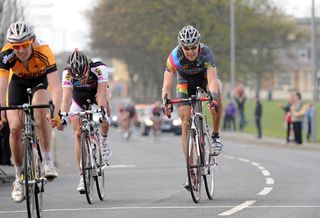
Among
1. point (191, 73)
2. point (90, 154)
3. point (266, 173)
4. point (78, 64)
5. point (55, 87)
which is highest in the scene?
point (78, 64)

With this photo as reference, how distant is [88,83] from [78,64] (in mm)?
580

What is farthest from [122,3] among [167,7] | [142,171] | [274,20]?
[142,171]

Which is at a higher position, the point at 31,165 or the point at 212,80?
the point at 212,80

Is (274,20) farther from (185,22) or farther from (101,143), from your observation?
(101,143)

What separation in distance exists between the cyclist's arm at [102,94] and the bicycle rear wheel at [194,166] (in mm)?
1270

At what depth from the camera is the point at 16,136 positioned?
11.4m

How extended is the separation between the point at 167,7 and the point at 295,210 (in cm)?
5929

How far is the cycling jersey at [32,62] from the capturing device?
11484 millimetres

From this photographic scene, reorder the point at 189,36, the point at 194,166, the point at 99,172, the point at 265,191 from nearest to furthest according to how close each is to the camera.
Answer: the point at 194,166
the point at 189,36
the point at 99,172
the point at 265,191

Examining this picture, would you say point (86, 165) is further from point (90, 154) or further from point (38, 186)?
point (38, 186)

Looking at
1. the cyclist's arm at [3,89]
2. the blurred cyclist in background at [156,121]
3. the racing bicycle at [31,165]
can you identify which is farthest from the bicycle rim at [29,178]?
the blurred cyclist in background at [156,121]

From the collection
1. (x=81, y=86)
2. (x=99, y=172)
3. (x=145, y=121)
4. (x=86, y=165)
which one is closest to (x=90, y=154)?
(x=86, y=165)

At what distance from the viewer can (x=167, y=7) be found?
70.7 m

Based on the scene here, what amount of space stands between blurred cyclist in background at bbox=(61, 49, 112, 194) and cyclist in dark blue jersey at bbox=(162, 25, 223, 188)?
0.86 meters
